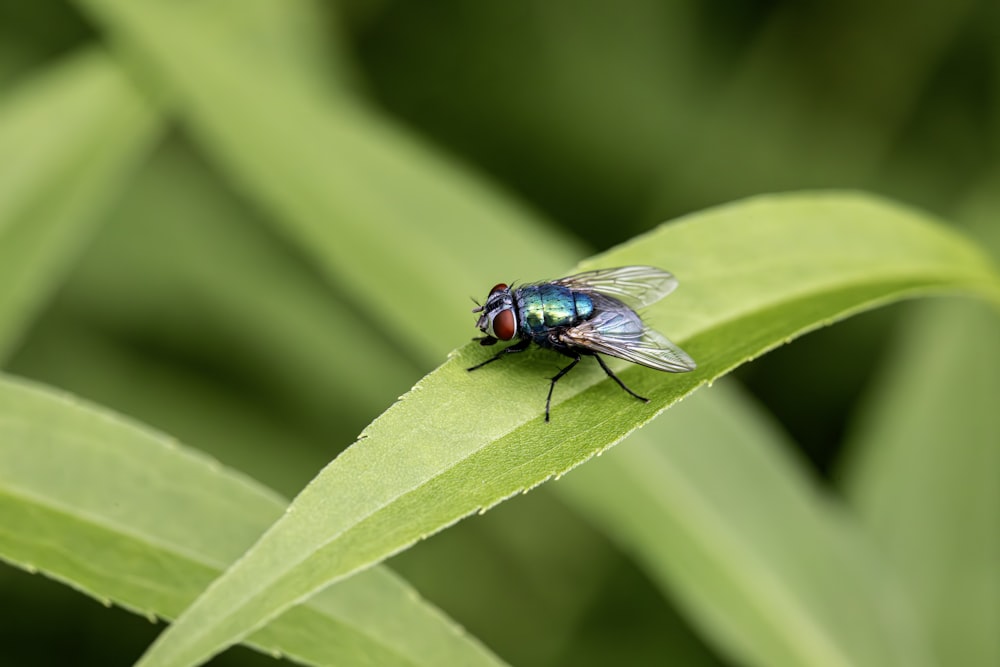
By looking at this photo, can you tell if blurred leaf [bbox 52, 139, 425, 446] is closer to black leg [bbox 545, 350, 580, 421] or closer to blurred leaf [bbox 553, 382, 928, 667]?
blurred leaf [bbox 553, 382, 928, 667]

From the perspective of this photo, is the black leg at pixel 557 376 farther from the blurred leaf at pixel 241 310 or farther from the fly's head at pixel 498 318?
the blurred leaf at pixel 241 310

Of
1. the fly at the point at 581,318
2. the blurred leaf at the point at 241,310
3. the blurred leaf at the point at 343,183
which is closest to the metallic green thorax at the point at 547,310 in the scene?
the fly at the point at 581,318

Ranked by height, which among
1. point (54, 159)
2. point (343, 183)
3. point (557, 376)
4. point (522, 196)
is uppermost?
point (522, 196)

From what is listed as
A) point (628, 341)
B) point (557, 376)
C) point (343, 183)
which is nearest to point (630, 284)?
point (628, 341)

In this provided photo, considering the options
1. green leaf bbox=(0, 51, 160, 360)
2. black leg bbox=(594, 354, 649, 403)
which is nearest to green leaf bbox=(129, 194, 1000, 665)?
black leg bbox=(594, 354, 649, 403)

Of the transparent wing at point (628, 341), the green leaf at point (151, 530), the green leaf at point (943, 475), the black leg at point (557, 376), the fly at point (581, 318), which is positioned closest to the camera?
the green leaf at point (151, 530)

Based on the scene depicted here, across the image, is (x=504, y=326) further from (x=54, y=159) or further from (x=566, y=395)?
(x=54, y=159)
